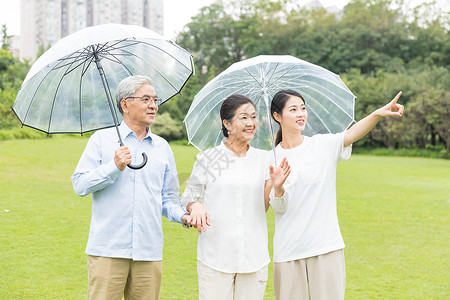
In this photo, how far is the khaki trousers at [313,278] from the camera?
9.35 ft

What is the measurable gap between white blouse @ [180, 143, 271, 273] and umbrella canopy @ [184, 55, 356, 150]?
1.63 ft

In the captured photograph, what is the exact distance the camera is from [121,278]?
278 centimetres

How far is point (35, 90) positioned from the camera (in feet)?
10.1

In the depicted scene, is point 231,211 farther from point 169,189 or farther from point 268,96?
point 268,96

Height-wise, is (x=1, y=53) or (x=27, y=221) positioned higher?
(x=1, y=53)

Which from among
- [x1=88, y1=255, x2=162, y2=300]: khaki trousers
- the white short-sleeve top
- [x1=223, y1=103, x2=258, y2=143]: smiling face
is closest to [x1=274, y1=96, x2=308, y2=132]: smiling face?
the white short-sleeve top

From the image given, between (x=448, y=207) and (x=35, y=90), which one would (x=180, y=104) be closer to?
(x=448, y=207)

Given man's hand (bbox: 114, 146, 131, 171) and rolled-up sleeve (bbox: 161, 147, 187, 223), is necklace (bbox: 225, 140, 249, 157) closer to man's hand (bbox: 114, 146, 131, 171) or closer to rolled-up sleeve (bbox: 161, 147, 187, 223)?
rolled-up sleeve (bbox: 161, 147, 187, 223)

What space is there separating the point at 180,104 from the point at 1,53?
14.1m

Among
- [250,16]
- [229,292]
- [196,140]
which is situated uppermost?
[250,16]

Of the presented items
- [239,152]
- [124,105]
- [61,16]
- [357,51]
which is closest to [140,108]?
[124,105]

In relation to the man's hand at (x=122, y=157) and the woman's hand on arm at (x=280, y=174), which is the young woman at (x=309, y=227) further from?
the man's hand at (x=122, y=157)

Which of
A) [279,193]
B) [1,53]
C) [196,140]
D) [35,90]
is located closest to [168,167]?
[196,140]

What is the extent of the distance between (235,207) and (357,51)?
4230 centimetres
